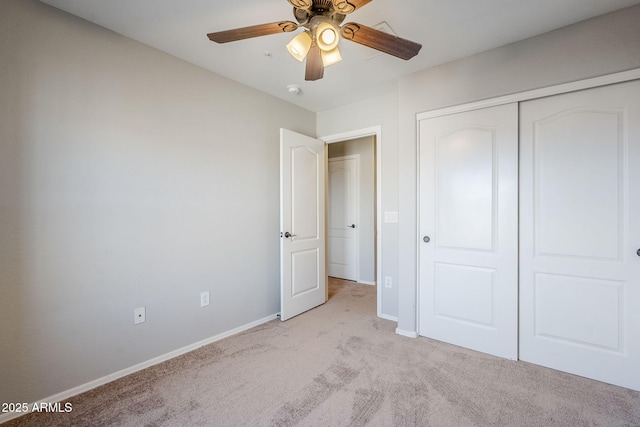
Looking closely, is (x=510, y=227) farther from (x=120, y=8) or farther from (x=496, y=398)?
(x=120, y=8)

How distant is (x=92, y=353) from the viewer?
Answer: 6.32 feet

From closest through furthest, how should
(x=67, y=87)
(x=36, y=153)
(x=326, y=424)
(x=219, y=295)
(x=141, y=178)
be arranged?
(x=326, y=424) < (x=36, y=153) < (x=67, y=87) < (x=141, y=178) < (x=219, y=295)

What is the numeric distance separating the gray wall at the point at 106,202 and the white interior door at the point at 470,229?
1.78 metres

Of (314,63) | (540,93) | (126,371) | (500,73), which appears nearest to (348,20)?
(314,63)

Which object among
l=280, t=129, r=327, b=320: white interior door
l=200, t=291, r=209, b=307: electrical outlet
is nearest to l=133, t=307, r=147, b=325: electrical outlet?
l=200, t=291, r=209, b=307: electrical outlet

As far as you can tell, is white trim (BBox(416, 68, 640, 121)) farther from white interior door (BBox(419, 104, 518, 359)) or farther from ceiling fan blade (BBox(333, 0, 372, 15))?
ceiling fan blade (BBox(333, 0, 372, 15))

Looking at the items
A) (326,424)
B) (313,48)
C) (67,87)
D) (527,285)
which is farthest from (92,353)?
(527,285)

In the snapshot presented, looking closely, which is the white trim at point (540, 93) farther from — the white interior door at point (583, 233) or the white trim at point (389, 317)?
the white trim at point (389, 317)

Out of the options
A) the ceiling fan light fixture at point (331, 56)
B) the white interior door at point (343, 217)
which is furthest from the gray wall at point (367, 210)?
the ceiling fan light fixture at point (331, 56)

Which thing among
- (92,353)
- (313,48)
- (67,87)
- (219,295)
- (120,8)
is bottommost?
(92,353)

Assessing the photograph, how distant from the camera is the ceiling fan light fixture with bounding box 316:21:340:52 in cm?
144

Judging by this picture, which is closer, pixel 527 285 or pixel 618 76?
pixel 618 76

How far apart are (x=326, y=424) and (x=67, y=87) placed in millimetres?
2574

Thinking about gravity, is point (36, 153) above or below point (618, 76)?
below
